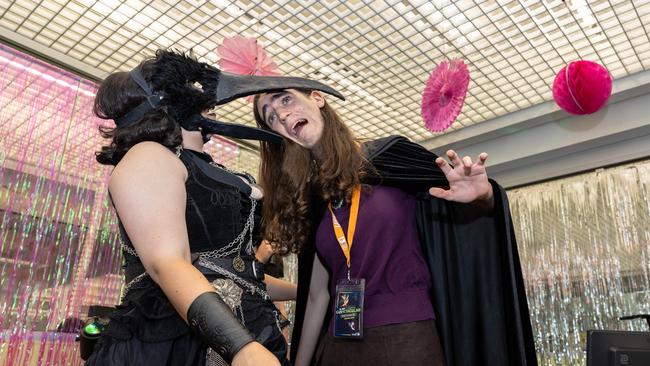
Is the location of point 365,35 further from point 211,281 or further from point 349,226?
point 211,281

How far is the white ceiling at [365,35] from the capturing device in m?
2.67

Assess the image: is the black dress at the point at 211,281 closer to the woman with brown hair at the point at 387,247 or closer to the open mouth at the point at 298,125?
the woman with brown hair at the point at 387,247

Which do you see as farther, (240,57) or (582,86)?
(582,86)

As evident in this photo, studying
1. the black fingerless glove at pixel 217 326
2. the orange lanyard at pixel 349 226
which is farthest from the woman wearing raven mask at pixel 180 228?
the orange lanyard at pixel 349 226

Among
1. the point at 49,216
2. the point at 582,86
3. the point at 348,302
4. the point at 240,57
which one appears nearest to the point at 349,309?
the point at 348,302

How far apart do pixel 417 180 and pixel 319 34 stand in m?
1.47

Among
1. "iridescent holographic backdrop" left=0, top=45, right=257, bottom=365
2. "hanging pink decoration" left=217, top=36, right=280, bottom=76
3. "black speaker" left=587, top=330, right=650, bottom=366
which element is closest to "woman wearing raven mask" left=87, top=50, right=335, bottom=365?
"hanging pink decoration" left=217, top=36, right=280, bottom=76

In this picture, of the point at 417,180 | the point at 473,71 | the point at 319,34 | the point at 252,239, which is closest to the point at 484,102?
the point at 473,71

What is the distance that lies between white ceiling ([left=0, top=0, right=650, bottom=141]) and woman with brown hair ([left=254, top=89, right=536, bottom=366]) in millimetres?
1066

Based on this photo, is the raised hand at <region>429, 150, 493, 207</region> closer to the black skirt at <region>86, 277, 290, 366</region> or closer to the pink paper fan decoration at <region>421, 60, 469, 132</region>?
the black skirt at <region>86, 277, 290, 366</region>

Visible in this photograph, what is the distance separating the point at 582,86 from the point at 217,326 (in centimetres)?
253

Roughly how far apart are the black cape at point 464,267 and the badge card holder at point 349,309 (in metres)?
0.27

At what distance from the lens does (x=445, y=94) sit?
9.25 feet

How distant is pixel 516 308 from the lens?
59.0 inches
